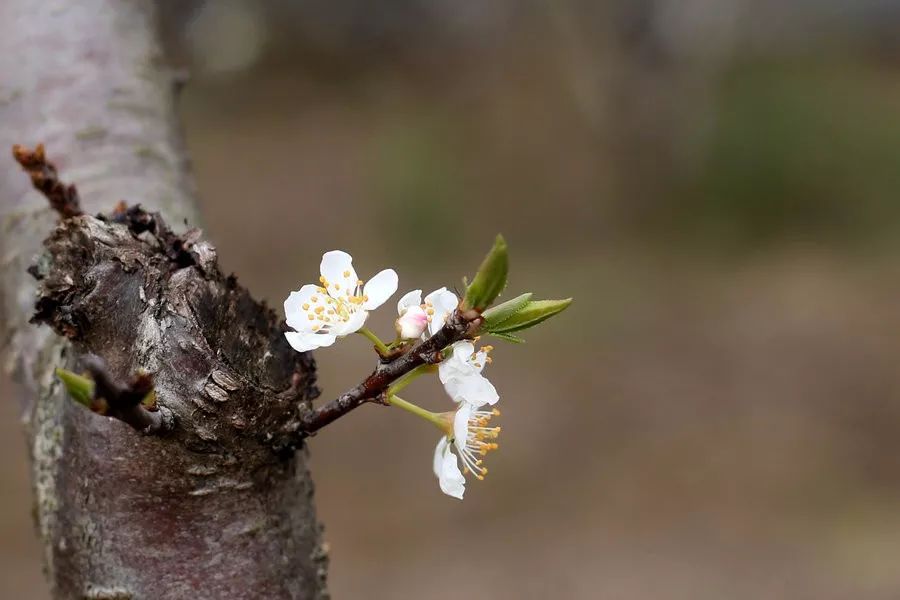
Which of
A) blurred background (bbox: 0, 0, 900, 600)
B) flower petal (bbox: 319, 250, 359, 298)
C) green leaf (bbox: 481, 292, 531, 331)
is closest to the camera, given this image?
green leaf (bbox: 481, 292, 531, 331)

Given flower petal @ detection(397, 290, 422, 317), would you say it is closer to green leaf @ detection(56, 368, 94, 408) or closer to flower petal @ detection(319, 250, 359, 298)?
flower petal @ detection(319, 250, 359, 298)

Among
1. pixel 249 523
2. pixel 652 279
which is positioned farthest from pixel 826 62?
pixel 249 523

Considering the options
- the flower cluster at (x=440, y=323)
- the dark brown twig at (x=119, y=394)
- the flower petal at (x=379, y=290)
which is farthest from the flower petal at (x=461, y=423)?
the dark brown twig at (x=119, y=394)

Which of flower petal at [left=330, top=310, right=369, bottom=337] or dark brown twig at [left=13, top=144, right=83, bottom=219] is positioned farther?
dark brown twig at [left=13, top=144, right=83, bottom=219]

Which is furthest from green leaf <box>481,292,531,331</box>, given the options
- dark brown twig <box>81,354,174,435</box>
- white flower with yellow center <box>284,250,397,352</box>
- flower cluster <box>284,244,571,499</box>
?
dark brown twig <box>81,354,174,435</box>

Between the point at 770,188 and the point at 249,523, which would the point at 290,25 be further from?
the point at 249,523

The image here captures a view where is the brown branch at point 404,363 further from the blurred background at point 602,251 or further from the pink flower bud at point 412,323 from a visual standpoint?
the blurred background at point 602,251

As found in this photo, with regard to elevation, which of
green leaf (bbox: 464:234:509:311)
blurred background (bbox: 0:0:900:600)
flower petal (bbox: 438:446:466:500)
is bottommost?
flower petal (bbox: 438:446:466:500)

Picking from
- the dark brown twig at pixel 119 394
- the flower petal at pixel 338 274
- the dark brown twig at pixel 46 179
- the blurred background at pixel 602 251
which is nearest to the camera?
the dark brown twig at pixel 119 394
